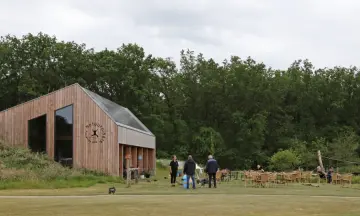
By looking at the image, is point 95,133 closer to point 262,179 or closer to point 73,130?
point 73,130

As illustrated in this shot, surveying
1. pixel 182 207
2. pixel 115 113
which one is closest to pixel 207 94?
pixel 115 113

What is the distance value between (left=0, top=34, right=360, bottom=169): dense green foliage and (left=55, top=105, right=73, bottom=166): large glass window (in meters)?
21.1

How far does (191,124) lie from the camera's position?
6269cm

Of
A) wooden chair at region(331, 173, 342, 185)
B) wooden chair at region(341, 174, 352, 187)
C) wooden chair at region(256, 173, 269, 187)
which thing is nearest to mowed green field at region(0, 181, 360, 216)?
wooden chair at region(256, 173, 269, 187)

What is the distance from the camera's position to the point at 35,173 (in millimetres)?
26641

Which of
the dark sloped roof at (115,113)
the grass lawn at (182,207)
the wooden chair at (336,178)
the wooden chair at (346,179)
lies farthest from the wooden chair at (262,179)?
the dark sloped roof at (115,113)

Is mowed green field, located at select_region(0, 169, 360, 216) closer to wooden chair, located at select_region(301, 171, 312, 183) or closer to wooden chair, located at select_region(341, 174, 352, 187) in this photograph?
wooden chair, located at select_region(341, 174, 352, 187)

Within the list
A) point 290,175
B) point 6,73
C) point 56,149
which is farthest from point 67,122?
point 6,73

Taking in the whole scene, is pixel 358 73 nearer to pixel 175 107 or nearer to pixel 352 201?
pixel 175 107

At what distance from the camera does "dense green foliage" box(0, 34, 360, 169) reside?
5703 centimetres

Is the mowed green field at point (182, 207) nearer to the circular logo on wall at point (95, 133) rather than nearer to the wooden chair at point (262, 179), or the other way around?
the wooden chair at point (262, 179)

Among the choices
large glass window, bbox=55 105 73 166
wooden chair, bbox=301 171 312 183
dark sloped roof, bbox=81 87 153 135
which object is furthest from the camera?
dark sloped roof, bbox=81 87 153 135

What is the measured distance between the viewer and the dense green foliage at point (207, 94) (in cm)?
5703

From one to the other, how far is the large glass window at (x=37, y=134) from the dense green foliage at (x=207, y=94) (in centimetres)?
2000
